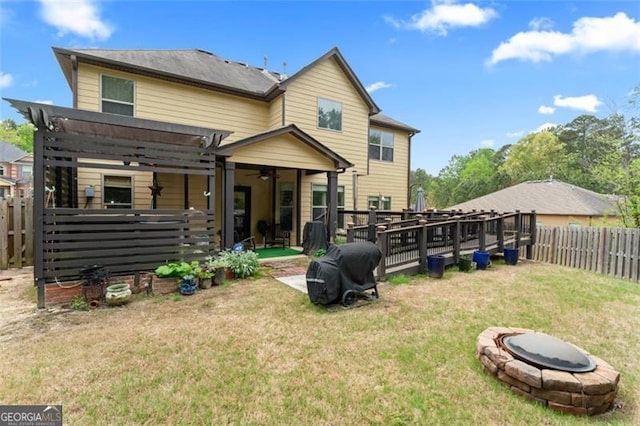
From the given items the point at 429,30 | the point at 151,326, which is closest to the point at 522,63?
the point at 429,30

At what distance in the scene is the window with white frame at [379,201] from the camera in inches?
519

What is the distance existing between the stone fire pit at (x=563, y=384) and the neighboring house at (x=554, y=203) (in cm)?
2041

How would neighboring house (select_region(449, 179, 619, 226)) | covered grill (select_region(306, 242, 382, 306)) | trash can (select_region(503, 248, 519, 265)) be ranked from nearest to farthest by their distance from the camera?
covered grill (select_region(306, 242, 382, 306)) → trash can (select_region(503, 248, 519, 265)) → neighboring house (select_region(449, 179, 619, 226))

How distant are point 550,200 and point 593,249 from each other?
17.0 meters

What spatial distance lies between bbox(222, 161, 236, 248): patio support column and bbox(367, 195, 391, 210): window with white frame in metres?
7.29

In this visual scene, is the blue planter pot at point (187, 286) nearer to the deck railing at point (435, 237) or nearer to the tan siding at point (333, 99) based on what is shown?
the deck railing at point (435, 237)

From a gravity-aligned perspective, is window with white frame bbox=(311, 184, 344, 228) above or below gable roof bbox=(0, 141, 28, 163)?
below

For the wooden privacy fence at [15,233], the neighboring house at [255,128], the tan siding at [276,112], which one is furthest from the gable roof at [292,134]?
the wooden privacy fence at [15,233]

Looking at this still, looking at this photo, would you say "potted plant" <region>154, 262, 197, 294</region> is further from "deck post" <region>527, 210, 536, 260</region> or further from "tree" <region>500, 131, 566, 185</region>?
"tree" <region>500, 131, 566, 185</region>

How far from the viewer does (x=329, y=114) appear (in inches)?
441

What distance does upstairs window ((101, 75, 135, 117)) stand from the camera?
7953 millimetres

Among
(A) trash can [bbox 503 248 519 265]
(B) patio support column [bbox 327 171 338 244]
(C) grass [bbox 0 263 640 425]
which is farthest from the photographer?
(B) patio support column [bbox 327 171 338 244]

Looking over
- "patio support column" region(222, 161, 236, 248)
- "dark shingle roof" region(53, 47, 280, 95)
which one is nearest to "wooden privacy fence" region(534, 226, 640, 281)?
"patio support column" region(222, 161, 236, 248)

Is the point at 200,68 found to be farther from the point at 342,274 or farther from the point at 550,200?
the point at 550,200
